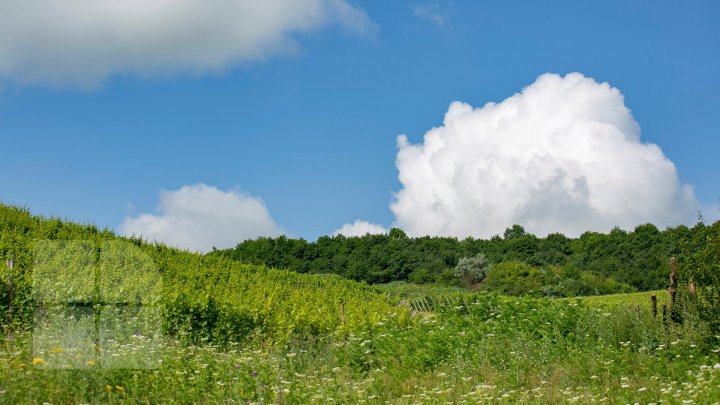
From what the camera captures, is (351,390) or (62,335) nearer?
(351,390)

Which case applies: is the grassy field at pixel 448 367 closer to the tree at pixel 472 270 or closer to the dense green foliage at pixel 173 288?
the dense green foliage at pixel 173 288

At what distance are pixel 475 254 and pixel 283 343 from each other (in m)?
30.4

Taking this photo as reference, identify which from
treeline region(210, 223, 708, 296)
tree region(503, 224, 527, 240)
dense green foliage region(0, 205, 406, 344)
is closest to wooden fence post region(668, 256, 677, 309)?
dense green foliage region(0, 205, 406, 344)

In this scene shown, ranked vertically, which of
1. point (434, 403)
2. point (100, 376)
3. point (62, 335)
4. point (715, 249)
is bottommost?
point (434, 403)

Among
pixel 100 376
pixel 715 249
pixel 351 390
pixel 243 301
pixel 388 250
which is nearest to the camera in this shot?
pixel 100 376

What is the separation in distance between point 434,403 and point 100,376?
13.8 ft

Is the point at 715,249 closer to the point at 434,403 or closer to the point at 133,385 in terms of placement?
the point at 434,403

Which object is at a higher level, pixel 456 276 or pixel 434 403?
pixel 456 276

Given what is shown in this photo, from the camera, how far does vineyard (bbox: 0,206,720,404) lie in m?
8.18

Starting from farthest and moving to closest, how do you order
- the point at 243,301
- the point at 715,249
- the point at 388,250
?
the point at 388,250, the point at 243,301, the point at 715,249

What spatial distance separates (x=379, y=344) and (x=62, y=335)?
5586 millimetres

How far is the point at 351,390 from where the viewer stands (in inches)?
365

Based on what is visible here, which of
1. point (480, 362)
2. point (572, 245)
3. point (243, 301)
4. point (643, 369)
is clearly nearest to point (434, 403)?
point (480, 362)

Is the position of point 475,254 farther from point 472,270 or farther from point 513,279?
point 513,279
